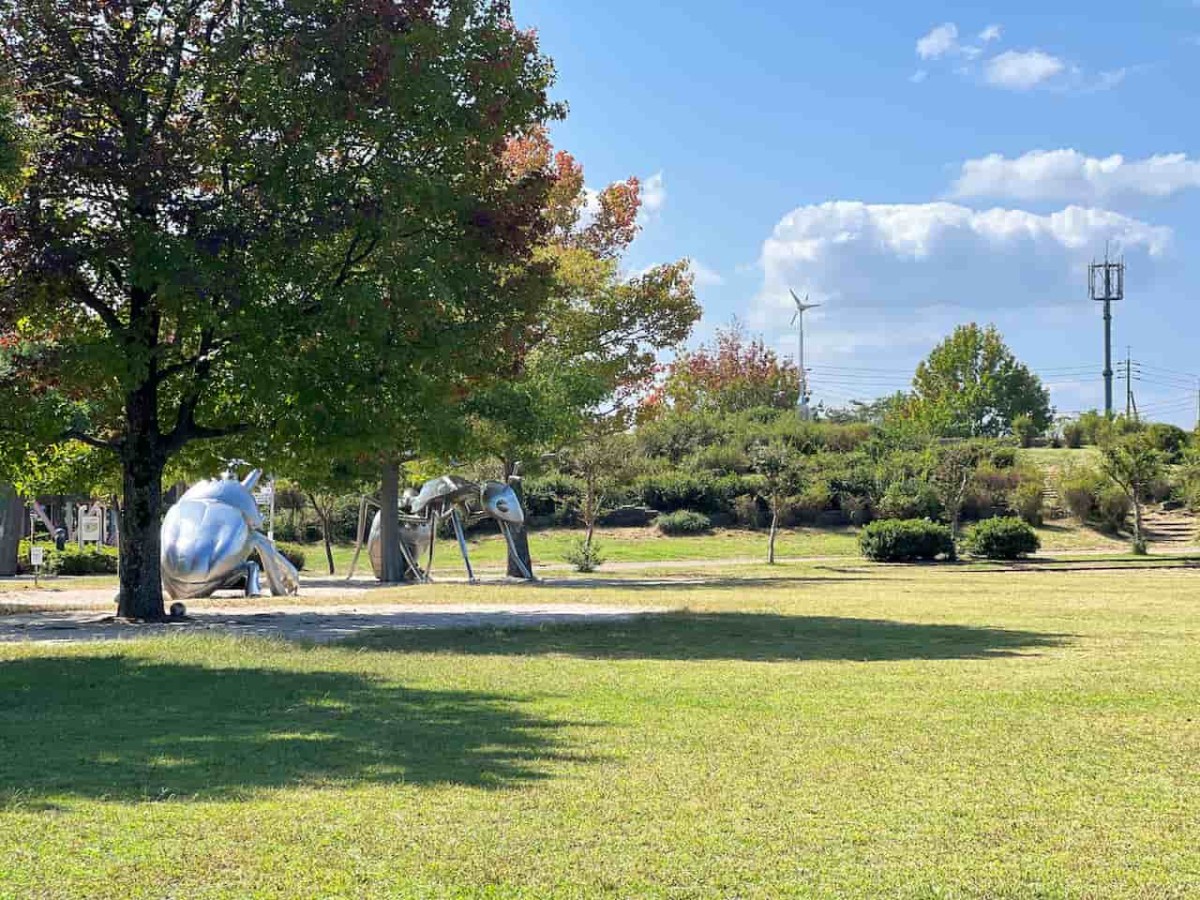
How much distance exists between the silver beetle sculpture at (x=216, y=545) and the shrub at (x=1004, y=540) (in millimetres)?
22942

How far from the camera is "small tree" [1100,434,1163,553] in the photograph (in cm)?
4503

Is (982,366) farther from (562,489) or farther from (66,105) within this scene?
(66,105)

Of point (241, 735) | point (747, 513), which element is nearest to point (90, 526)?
point (747, 513)

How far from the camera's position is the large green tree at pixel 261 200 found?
1714 cm

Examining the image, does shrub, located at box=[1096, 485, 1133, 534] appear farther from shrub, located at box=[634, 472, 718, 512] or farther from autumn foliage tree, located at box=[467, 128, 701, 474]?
autumn foliage tree, located at box=[467, 128, 701, 474]

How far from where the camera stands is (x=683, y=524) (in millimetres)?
53406

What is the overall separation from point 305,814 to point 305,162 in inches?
464

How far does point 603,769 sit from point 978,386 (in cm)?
7613

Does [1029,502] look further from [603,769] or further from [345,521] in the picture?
[603,769]

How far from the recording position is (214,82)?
58.1 feet

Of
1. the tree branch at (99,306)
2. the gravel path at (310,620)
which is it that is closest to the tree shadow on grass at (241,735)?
the gravel path at (310,620)

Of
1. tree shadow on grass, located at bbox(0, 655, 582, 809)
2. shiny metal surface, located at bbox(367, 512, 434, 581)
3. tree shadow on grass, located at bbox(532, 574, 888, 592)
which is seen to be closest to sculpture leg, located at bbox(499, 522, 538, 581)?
tree shadow on grass, located at bbox(532, 574, 888, 592)

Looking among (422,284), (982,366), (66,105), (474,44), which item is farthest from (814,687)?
(982,366)

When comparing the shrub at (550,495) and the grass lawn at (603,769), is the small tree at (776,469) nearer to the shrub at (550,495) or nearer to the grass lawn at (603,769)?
the shrub at (550,495)
